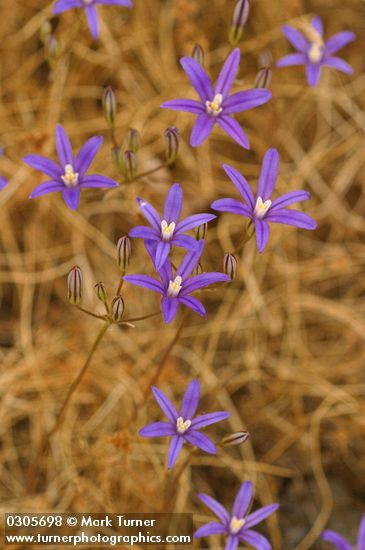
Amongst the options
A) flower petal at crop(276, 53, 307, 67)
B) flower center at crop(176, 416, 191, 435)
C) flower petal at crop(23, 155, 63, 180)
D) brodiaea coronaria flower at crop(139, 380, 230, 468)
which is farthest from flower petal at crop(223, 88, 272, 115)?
flower center at crop(176, 416, 191, 435)

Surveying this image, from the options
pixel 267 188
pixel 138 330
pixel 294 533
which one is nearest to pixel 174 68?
pixel 138 330

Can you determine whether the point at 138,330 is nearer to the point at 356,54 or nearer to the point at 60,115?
the point at 60,115

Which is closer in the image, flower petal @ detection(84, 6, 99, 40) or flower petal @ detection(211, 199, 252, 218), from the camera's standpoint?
flower petal @ detection(211, 199, 252, 218)

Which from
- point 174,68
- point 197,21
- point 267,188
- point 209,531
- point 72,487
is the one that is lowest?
point 209,531

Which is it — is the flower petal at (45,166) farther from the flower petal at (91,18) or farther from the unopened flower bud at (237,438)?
the unopened flower bud at (237,438)

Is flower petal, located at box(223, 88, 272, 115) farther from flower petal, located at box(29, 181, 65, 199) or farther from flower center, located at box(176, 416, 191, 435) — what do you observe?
flower center, located at box(176, 416, 191, 435)

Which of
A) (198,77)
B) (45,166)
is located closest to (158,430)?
(45,166)

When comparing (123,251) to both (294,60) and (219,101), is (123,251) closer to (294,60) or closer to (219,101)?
(219,101)
